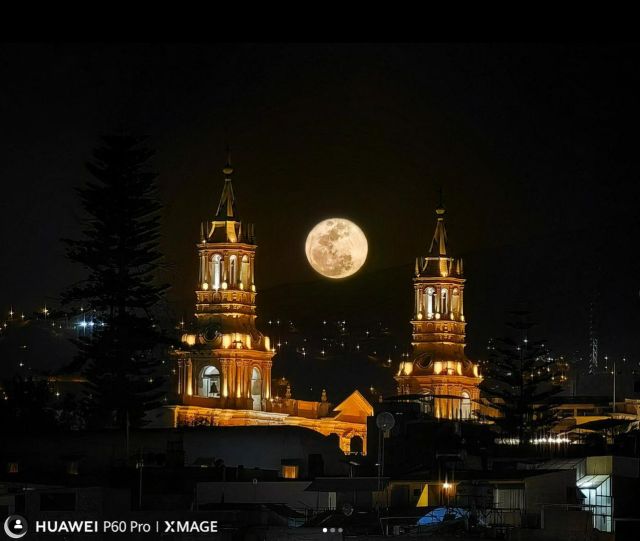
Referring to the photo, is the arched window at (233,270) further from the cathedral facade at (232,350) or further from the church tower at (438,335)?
the church tower at (438,335)

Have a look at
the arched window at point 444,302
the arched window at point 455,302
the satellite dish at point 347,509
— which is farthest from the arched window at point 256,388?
the satellite dish at point 347,509

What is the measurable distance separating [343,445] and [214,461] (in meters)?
30.2

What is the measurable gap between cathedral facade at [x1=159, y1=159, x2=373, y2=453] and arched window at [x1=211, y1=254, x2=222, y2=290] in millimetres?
17

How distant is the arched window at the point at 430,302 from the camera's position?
11381 cm

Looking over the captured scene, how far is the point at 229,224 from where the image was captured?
101812 millimetres

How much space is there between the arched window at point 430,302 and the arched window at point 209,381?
16302 mm

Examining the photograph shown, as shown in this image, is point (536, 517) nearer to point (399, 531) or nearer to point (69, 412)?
point (399, 531)

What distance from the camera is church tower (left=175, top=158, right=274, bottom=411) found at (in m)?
99.6

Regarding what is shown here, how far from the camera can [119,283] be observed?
76250 millimetres

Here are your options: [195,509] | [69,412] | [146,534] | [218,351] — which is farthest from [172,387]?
[146,534]

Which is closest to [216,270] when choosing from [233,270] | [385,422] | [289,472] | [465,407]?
[233,270]

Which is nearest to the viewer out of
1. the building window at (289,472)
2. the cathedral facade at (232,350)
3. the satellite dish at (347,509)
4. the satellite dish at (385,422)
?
the satellite dish at (347,509)

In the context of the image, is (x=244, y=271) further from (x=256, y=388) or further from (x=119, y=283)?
(x=119, y=283)

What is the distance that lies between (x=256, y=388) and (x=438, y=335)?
1435 centimetres
